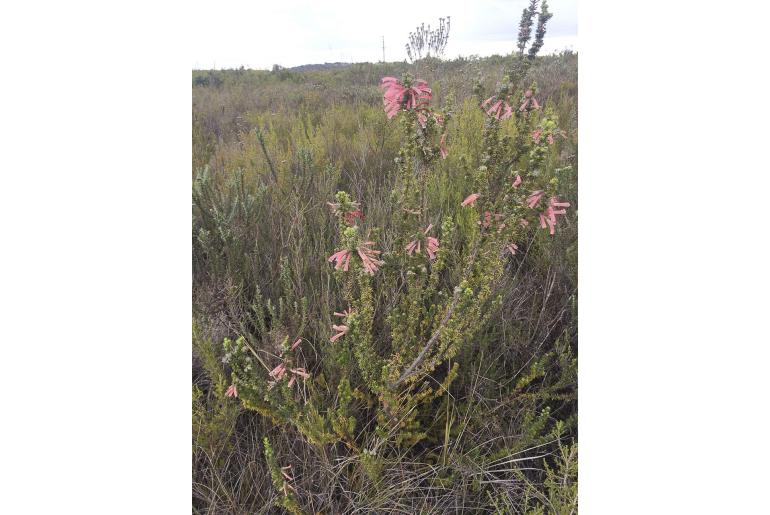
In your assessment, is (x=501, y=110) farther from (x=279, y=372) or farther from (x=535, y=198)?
(x=279, y=372)

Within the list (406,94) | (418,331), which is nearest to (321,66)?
(406,94)

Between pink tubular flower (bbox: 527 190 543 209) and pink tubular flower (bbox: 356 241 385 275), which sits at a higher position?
pink tubular flower (bbox: 527 190 543 209)

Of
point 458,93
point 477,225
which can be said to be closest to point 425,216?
point 477,225

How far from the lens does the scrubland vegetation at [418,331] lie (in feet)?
3.17

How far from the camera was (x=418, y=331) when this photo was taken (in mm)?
1269

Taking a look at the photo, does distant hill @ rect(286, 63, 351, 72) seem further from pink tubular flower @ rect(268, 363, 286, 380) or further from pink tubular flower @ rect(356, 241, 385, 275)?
pink tubular flower @ rect(268, 363, 286, 380)

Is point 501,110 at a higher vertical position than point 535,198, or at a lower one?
higher

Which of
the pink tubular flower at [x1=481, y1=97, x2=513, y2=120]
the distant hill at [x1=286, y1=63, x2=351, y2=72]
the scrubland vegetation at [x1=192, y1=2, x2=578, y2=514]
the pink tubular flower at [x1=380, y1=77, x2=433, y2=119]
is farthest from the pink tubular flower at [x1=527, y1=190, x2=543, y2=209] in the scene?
the distant hill at [x1=286, y1=63, x2=351, y2=72]

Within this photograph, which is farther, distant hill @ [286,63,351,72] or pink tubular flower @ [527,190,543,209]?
distant hill @ [286,63,351,72]

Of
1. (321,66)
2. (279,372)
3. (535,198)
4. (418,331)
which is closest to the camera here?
(535,198)

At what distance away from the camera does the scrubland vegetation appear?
97cm
